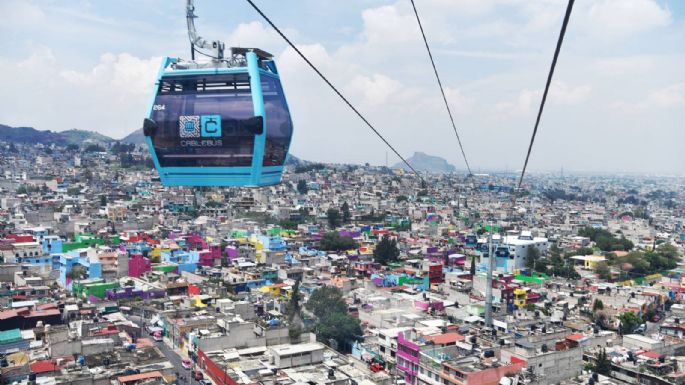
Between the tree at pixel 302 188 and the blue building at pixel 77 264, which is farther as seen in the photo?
the tree at pixel 302 188

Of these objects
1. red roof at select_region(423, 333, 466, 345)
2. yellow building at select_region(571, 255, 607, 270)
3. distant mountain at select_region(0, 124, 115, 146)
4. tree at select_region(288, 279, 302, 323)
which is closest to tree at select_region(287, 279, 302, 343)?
tree at select_region(288, 279, 302, 323)

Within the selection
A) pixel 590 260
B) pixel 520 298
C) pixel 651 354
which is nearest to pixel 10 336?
pixel 651 354

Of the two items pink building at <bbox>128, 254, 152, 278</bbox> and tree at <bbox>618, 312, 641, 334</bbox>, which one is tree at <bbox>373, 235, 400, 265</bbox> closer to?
pink building at <bbox>128, 254, 152, 278</bbox>

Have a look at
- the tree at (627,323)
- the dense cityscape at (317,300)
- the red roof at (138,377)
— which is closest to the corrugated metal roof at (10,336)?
the dense cityscape at (317,300)

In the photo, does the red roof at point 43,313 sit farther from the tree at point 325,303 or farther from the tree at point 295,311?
the tree at point 325,303

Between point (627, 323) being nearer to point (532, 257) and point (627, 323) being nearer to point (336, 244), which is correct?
point (532, 257)

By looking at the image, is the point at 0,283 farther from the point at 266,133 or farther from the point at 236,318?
the point at 266,133

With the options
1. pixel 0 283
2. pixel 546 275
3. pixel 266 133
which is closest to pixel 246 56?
pixel 266 133

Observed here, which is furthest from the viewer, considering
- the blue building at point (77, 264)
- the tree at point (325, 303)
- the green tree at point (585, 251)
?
the green tree at point (585, 251)
